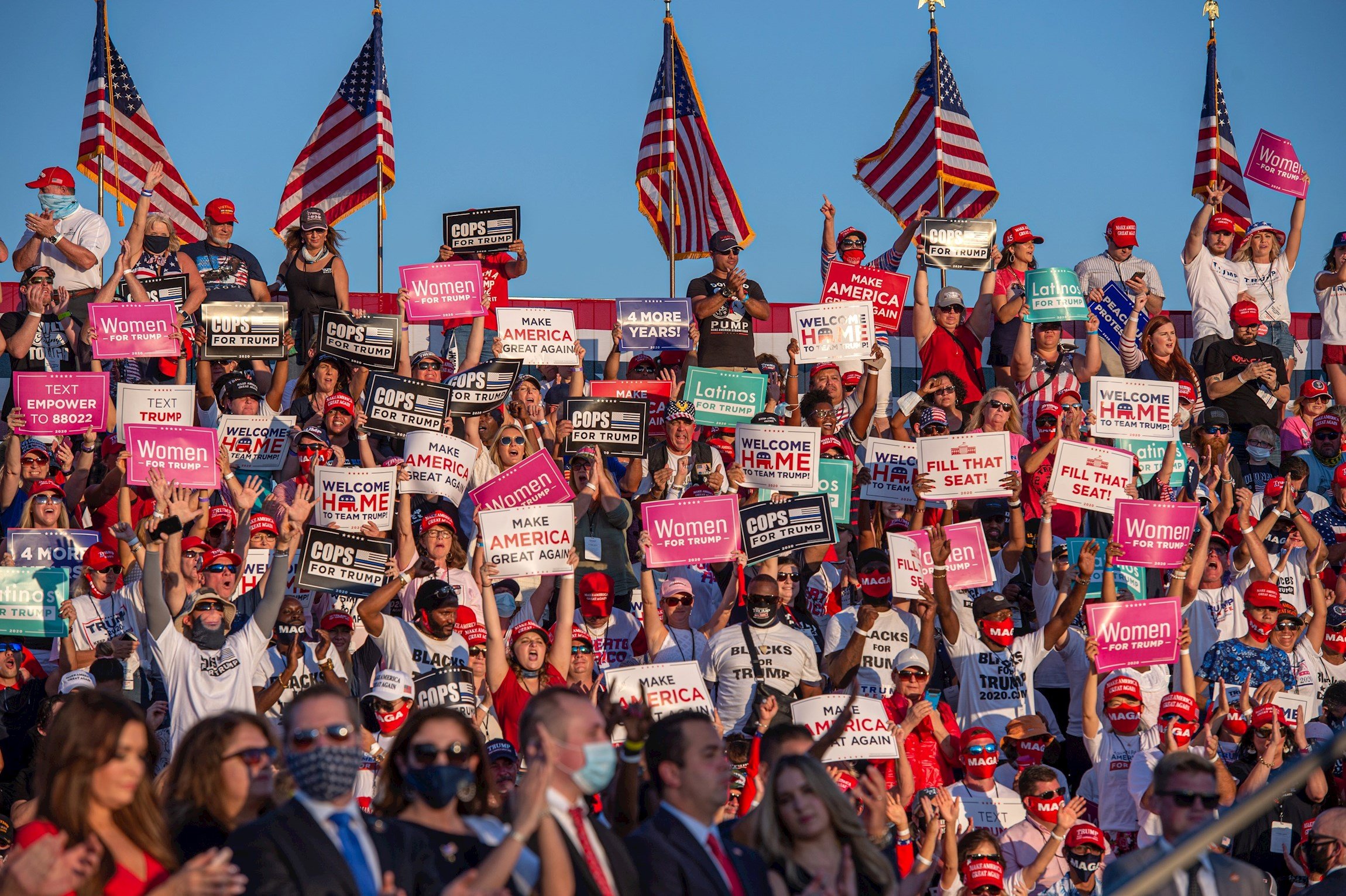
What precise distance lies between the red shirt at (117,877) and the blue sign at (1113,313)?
11490 mm

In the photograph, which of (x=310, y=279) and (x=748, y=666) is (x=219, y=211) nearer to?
(x=310, y=279)

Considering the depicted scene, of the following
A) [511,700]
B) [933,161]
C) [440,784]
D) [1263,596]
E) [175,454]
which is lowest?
[511,700]

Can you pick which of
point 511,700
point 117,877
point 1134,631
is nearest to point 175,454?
point 511,700

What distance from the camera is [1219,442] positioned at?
13.9 meters

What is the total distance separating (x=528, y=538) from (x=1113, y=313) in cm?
638

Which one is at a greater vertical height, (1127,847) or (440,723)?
(440,723)

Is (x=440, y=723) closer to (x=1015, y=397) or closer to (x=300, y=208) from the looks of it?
(x=1015, y=397)

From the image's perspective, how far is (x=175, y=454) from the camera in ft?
40.3

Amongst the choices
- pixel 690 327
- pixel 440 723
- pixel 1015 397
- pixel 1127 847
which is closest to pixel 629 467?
pixel 690 327

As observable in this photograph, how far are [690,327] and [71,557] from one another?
553 centimetres

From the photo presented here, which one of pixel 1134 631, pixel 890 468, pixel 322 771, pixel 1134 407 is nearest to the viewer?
pixel 322 771

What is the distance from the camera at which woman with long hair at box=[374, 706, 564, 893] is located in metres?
5.26

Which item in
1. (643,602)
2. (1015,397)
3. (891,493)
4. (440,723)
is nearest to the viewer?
(440,723)

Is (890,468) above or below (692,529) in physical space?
above
